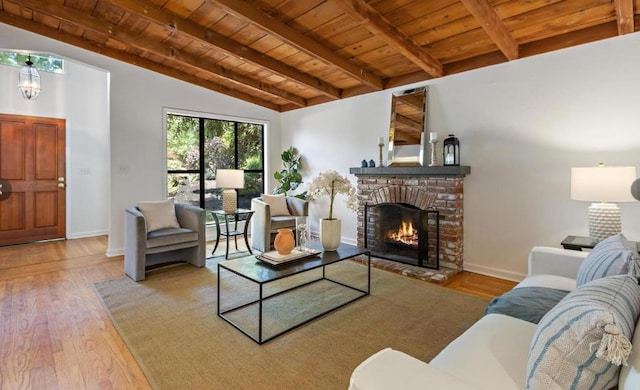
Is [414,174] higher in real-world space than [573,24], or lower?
lower

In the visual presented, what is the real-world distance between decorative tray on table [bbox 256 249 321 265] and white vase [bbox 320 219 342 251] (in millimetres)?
135

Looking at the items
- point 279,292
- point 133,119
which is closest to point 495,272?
point 279,292

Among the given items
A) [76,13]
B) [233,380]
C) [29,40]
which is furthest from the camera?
[29,40]

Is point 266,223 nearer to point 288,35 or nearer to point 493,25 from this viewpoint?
point 288,35

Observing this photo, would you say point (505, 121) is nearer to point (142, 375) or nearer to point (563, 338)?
point (563, 338)

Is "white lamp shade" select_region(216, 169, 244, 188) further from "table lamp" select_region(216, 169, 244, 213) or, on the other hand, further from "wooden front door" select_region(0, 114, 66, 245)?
"wooden front door" select_region(0, 114, 66, 245)

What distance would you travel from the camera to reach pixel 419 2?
2838 millimetres

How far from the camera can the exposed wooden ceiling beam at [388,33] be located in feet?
9.20

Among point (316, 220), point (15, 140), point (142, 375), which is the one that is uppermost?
point (15, 140)

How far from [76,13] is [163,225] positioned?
8.02 ft

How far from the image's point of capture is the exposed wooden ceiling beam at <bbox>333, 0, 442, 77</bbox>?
2.80 m

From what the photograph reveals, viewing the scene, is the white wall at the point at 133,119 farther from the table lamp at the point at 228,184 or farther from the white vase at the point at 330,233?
the white vase at the point at 330,233

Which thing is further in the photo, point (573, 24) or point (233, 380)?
point (573, 24)

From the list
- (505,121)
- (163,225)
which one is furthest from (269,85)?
(505,121)
